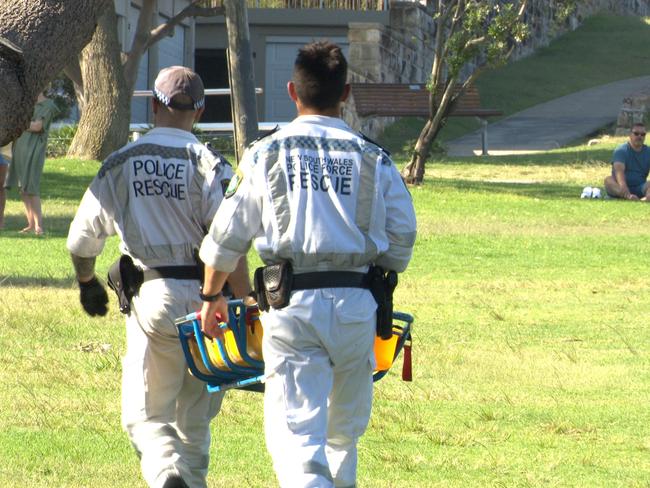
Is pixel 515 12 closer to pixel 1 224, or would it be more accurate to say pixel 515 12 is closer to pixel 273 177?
pixel 1 224

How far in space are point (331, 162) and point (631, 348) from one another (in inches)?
225

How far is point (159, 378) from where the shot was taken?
6008 mm

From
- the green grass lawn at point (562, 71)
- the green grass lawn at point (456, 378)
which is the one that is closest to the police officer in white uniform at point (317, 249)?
the green grass lawn at point (456, 378)

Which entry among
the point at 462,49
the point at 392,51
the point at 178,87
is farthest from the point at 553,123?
the point at 178,87

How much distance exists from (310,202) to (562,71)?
37948 mm

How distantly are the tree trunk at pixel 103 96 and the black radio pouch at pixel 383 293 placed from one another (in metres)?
19.1

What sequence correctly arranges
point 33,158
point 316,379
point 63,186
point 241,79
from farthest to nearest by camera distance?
point 63,186 → point 241,79 → point 33,158 → point 316,379

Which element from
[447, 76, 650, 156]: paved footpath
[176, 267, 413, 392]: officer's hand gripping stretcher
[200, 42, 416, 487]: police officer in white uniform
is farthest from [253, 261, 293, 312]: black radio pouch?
[447, 76, 650, 156]: paved footpath

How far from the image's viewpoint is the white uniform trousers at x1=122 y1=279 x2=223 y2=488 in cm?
593

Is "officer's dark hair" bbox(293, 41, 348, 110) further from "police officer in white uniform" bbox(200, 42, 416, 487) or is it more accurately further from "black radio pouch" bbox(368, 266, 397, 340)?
"black radio pouch" bbox(368, 266, 397, 340)

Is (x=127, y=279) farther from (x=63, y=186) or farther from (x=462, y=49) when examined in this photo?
(x=462, y=49)

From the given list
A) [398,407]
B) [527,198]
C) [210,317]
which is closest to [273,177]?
[210,317]

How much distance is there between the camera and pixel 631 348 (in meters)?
10.4

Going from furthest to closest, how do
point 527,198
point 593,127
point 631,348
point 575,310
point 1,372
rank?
point 593,127 < point 527,198 < point 575,310 < point 631,348 < point 1,372
